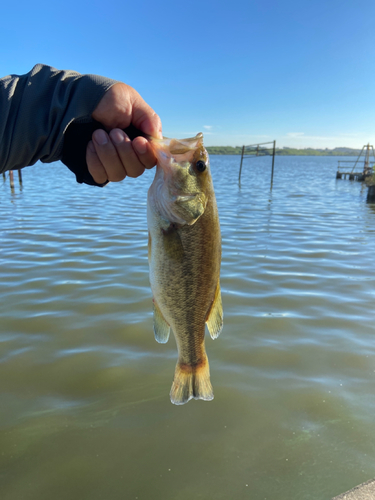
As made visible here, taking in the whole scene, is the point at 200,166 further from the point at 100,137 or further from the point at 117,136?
the point at 100,137

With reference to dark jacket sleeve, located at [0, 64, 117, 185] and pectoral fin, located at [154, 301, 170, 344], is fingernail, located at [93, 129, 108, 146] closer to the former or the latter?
dark jacket sleeve, located at [0, 64, 117, 185]

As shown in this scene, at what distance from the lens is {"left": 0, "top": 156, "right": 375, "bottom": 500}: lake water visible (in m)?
3.15

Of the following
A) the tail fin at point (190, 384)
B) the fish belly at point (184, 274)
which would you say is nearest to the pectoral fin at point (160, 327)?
the fish belly at point (184, 274)

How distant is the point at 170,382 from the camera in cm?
439

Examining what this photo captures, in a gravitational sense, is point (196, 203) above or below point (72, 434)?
above

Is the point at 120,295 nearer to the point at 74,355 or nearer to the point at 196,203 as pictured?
the point at 74,355

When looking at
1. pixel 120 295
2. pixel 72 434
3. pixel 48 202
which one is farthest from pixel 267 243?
pixel 48 202

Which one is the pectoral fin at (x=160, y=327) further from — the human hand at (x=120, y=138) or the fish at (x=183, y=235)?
the human hand at (x=120, y=138)

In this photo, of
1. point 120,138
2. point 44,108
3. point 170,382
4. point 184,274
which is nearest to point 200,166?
point 120,138

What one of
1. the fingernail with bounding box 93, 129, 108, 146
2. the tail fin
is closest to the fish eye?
the fingernail with bounding box 93, 129, 108, 146

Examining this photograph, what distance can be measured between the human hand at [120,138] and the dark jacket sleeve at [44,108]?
0.25ft

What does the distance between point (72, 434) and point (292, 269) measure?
6.10m

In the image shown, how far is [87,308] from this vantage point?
6.25 metres

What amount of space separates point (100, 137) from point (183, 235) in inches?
33.8
